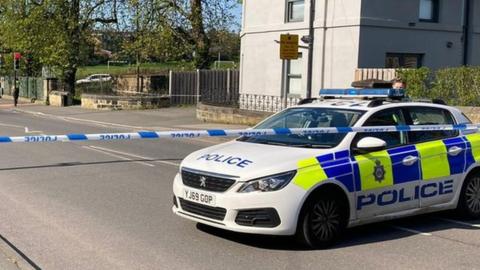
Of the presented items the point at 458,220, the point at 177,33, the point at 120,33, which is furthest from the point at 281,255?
the point at 120,33

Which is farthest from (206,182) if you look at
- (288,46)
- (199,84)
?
(199,84)

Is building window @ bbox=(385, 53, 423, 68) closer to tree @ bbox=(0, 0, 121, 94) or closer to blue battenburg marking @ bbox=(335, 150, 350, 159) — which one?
blue battenburg marking @ bbox=(335, 150, 350, 159)

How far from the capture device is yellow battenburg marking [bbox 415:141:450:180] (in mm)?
7246

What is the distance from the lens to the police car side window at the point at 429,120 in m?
7.42

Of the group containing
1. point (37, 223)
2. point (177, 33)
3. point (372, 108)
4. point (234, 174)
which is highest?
point (177, 33)

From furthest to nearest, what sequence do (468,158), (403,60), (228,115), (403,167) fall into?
(228,115)
(403,60)
(468,158)
(403,167)

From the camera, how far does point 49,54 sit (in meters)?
37.1

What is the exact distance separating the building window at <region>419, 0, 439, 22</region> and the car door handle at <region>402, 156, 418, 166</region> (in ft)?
51.3

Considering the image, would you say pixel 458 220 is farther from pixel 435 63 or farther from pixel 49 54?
pixel 49 54

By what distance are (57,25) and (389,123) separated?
108 feet

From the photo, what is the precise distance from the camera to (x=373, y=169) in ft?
22.0

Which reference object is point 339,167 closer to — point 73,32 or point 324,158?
point 324,158

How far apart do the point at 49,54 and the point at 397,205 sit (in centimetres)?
3312

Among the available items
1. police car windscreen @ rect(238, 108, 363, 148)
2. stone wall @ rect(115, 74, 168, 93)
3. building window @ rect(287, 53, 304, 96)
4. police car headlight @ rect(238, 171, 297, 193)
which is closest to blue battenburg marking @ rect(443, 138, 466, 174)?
police car windscreen @ rect(238, 108, 363, 148)
